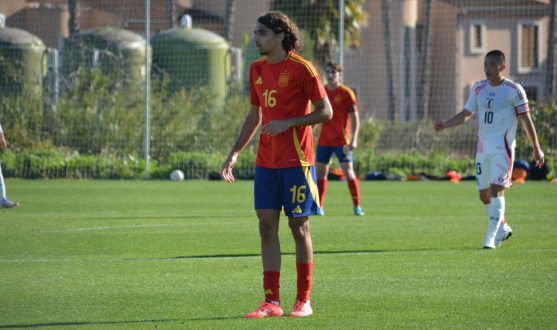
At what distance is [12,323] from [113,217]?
21.9 feet

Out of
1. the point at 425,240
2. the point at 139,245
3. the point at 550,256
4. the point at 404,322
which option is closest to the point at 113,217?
the point at 139,245

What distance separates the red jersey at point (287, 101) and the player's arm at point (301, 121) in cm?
7

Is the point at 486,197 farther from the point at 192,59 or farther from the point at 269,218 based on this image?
the point at 192,59

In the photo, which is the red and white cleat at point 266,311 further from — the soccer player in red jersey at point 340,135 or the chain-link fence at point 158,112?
the chain-link fence at point 158,112

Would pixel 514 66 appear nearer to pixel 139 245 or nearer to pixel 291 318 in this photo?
pixel 139 245

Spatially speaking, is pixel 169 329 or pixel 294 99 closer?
pixel 169 329

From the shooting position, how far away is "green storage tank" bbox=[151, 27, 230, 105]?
76.2 ft

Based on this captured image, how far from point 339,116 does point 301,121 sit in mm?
6923

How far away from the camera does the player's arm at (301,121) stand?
17.5 feet

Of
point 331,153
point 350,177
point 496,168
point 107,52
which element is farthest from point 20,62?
point 496,168

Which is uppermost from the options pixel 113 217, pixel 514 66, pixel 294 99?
pixel 514 66

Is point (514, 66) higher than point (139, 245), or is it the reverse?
point (514, 66)

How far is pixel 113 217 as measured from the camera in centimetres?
1172

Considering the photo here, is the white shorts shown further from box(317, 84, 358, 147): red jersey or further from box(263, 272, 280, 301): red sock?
box(263, 272, 280, 301): red sock
